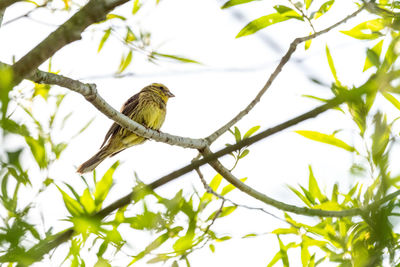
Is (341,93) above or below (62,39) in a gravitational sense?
below

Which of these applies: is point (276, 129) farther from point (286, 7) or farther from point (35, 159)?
point (286, 7)

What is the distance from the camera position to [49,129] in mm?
2592

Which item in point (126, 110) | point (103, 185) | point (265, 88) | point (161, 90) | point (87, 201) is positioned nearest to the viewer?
point (87, 201)

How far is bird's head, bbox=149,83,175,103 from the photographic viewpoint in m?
7.13

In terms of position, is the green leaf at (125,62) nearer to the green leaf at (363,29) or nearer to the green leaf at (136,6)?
the green leaf at (136,6)

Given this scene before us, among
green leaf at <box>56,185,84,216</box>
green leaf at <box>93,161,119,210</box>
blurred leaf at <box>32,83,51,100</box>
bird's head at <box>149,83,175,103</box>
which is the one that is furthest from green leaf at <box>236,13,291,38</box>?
bird's head at <box>149,83,175,103</box>

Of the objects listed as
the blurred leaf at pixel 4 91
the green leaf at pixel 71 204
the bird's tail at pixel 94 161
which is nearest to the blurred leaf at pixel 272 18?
the green leaf at pixel 71 204

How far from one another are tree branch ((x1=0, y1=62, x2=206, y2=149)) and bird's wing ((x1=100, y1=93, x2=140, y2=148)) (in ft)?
5.88

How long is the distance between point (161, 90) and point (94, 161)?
1634 mm

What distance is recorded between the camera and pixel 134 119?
6.35 meters

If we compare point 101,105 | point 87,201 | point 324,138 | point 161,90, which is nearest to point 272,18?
point 324,138

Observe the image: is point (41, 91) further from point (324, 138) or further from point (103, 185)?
point (324, 138)

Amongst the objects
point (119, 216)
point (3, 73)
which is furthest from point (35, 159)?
point (3, 73)

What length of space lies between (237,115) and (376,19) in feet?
3.85
